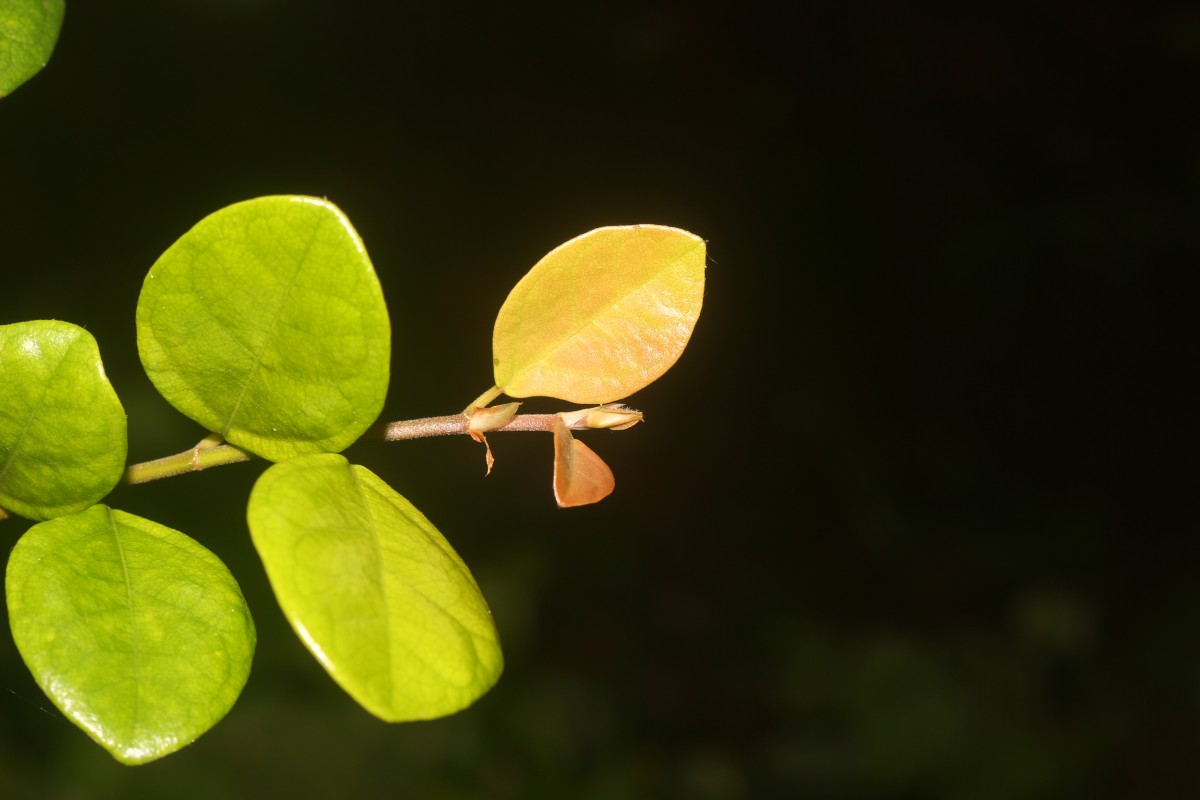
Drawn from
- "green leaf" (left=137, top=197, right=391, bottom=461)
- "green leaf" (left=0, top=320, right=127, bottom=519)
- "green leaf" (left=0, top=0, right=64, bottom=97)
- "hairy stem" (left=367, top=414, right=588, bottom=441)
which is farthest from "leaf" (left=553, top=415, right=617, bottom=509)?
"green leaf" (left=0, top=0, right=64, bottom=97)

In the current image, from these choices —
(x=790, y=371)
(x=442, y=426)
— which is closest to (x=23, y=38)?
(x=442, y=426)

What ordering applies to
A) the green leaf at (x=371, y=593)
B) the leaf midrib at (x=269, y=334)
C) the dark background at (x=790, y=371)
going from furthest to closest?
the dark background at (x=790, y=371)
the leaf midrib at (x=269, y=334)
the green leaf at (x=371, y=593)

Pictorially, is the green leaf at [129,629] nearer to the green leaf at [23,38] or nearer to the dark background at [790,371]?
the green leaf at [23,38]

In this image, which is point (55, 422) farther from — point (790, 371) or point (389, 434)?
point (790, 371)

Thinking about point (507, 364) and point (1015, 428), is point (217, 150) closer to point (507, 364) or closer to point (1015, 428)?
point (507, 364)

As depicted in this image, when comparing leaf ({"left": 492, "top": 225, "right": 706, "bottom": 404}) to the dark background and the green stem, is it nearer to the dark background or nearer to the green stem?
the green stem

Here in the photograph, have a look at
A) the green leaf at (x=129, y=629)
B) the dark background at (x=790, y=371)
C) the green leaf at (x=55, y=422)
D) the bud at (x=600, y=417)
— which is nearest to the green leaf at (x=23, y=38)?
the green leaf at (x=55, y=422)
